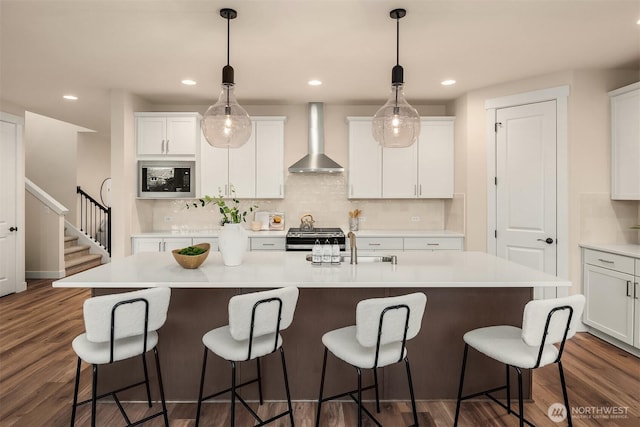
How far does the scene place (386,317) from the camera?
6.41 ft

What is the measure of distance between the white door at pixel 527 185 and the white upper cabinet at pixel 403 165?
0.74 m

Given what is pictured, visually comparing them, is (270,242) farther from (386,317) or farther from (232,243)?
(386,317)

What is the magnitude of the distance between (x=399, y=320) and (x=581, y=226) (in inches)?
116

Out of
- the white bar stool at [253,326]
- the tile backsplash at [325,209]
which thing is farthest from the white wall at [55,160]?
the white bar stool at [253,326]

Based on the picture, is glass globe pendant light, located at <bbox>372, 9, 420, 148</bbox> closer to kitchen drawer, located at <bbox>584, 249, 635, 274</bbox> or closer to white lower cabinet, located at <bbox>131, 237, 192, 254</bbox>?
kitchen drawer, located at <bbox>584, 249, 635, 274</bbox>

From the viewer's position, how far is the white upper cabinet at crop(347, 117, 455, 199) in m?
5.09

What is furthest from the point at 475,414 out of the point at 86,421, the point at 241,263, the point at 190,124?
the point at 190,124

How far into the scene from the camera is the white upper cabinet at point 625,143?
3.68m

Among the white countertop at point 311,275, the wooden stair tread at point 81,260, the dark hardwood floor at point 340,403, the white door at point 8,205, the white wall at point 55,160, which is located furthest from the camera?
the white wall at point 55,160

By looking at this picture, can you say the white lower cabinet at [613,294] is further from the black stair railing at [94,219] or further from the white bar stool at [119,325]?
the black stair railing at [94,219]

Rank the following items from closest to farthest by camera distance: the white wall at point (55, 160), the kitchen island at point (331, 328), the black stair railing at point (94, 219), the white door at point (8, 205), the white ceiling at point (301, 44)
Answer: the kitchen island at point (331, 328)
the white ceiling at point (301, 44)
the white door at point (8, 205)
the white wall at point (55, 160)
the black stair railing at point (94, 219)

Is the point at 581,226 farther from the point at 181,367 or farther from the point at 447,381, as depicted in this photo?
the point at 181,367

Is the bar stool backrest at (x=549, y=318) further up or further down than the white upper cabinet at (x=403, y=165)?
further down

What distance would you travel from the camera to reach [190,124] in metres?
4.92
